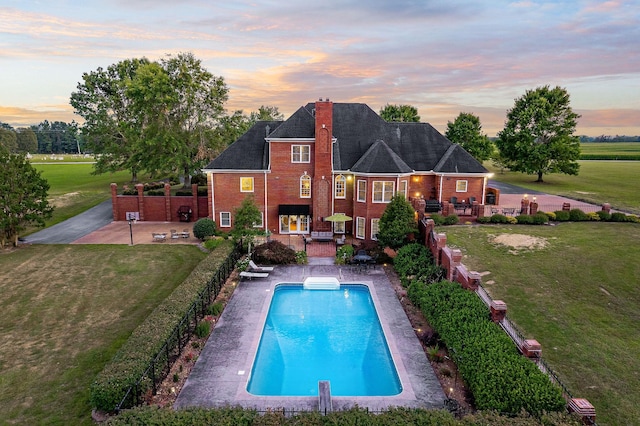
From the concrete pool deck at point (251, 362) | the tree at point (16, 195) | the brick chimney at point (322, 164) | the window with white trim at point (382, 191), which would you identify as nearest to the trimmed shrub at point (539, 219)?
the window with white trim at point (382, 191)

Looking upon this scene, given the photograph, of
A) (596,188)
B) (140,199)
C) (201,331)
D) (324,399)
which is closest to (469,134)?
→ (596,188)

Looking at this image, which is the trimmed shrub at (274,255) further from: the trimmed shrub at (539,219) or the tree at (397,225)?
the trimmed shrub at (539,219)

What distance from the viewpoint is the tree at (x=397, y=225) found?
2666 centimetres

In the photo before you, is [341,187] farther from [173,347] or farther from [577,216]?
[173,347]

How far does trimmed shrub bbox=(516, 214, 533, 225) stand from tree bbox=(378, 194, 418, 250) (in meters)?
9.50

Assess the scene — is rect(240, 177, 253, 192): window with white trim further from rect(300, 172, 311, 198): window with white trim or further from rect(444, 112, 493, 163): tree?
rect(444, 112, 493, 163): tree

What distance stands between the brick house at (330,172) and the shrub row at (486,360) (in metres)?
14.2

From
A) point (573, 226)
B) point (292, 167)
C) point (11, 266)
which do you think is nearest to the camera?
point (11, 266)

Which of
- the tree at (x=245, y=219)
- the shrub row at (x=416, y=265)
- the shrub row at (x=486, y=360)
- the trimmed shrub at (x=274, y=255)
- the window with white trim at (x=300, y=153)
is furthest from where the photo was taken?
the window with white trim at (x=300, y=153)

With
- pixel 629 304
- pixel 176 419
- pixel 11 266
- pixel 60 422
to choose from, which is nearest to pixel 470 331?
pixel 629 304

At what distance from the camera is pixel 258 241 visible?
102 feet

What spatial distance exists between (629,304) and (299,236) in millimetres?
22751

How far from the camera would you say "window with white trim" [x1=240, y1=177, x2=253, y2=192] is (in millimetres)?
33688

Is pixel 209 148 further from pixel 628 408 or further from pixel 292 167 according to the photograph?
pixel 628 408
